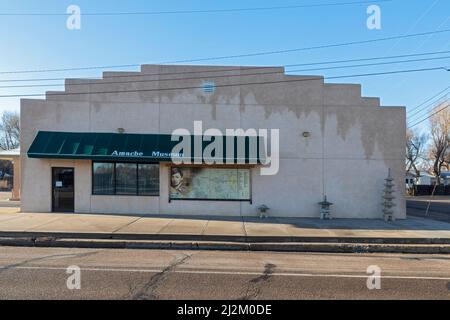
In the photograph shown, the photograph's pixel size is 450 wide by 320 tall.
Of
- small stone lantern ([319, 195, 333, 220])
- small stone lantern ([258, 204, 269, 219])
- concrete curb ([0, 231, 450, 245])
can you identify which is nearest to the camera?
concrete curb ([0, 231, 450, 245])

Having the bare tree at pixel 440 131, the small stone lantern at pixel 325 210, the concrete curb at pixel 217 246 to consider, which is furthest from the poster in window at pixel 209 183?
the bare tree at pixel 440 131

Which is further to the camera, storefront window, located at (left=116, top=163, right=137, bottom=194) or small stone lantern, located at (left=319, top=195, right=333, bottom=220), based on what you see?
storefront window, located at (left=116, top=163, right=137, bottom=194)

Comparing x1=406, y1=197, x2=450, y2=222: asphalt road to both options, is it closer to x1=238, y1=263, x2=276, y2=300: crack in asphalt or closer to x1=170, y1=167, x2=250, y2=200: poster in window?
x1=170, y1=167, x2=250, y2=200: poster in window

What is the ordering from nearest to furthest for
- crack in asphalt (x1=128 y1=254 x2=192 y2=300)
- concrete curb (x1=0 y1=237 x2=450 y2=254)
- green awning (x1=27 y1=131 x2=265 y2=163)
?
crack in asphalt (x1=128 y1=254 x2=192 y2=300)
concrete curb (x1=0 y1=237 x2=450 y2=254)
green awning (x1=27 y1=131 x2=265 y2=163)

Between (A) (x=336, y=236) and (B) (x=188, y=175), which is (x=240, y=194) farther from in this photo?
(A) (x=336, y=236)

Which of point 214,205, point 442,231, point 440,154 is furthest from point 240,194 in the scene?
point 440,154

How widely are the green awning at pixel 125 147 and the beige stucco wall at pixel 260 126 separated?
528 millimetres

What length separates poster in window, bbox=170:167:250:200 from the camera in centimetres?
1470

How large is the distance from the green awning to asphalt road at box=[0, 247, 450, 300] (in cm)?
553

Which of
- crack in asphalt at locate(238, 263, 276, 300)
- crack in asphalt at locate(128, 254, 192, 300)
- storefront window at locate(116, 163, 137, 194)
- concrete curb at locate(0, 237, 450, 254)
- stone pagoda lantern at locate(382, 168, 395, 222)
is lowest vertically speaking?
concrete curb at locate(0, 237, 450, 254)

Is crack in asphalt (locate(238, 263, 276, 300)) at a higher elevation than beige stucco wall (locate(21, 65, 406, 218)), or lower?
lower

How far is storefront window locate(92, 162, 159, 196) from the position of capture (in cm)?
1470

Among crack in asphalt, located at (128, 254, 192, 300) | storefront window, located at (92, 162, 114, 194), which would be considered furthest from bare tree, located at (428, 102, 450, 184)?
crack in asphalt, located at (128, 254, 192, 300)

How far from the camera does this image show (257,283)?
598cm
